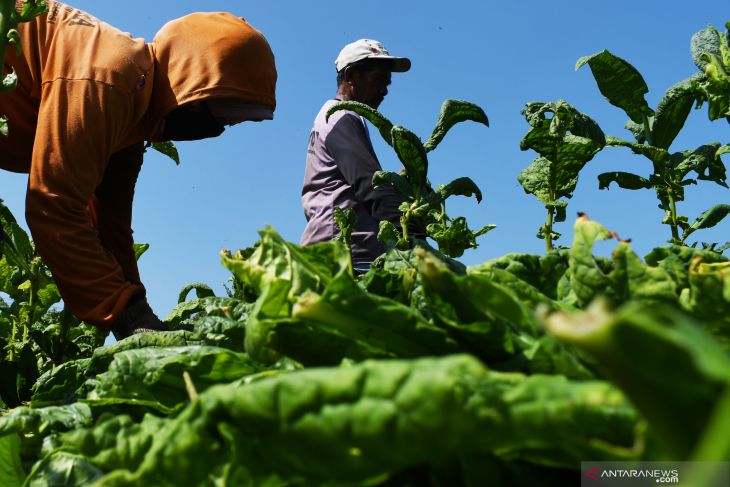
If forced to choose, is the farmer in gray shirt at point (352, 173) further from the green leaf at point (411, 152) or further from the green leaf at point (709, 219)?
the green leaf at point (709, 219)

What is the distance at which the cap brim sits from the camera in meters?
4.86

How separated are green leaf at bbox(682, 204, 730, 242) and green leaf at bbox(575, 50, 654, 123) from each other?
450 mm

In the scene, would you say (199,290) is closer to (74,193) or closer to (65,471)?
(74,193)

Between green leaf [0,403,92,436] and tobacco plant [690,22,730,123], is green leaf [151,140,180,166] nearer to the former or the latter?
tobacco plant [690,22,730,123]

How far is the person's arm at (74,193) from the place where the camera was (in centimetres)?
309

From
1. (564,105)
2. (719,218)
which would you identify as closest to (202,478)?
(564,105)

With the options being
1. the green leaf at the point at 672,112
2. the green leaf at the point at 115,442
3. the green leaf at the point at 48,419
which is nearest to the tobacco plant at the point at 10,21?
the green leaf at the point at 48,419


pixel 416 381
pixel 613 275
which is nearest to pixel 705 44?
pixel 613 275

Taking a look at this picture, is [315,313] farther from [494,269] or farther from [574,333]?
[574,333]

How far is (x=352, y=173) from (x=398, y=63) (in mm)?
1346

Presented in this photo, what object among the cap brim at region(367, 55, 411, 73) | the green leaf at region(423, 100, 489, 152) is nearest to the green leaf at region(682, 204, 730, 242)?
the green leaf at region(423, 100, 489, 152)

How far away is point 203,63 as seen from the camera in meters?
3.60

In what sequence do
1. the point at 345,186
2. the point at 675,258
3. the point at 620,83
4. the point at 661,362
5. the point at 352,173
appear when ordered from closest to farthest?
1. the point at 661,362
2. the point at 675,258
3. the point at 620,83
4. the point at 352,173
5. the point at 345,186

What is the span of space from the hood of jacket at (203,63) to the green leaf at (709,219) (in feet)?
7.42
